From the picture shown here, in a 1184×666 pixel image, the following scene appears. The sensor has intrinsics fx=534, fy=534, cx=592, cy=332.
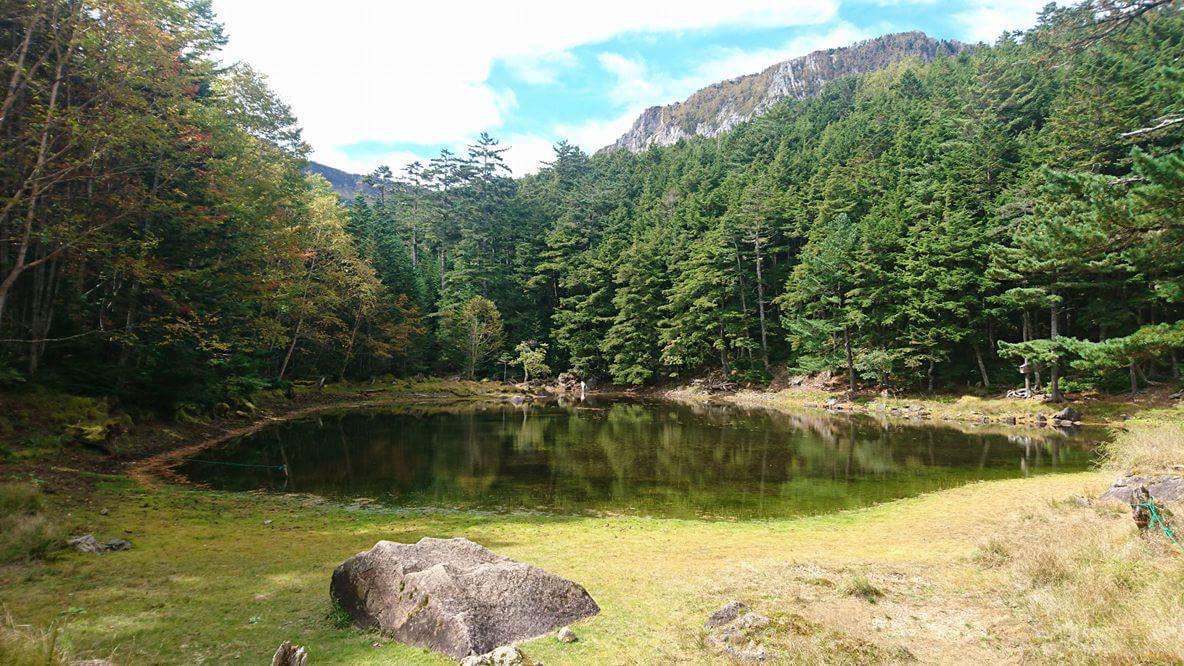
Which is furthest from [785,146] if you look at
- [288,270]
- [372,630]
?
[372,630]

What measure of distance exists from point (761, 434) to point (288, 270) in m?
28.4

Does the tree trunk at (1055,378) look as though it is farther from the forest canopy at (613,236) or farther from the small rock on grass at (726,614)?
the small rock on grass at (726,614)

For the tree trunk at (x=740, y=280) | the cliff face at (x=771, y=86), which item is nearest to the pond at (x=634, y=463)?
the tree trunk at (x=740, y=280)

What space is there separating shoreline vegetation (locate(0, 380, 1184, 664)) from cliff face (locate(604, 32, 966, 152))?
128m

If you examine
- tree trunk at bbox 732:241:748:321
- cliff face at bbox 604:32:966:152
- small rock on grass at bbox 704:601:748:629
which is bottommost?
small rock on grass at bbox 704:601:748:629

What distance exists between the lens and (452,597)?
17.9 feet

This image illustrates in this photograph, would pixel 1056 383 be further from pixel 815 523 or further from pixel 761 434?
pixel 815 523

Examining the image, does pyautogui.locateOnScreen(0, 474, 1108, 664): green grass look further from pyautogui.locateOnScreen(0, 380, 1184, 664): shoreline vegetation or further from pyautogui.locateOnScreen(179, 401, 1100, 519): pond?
pyautogui.locateOnScreen(179, 401, 1100, 519): pond

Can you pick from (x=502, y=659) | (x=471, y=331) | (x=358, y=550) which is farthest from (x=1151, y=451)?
(x=471, y=331)

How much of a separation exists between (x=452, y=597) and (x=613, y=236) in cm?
5789

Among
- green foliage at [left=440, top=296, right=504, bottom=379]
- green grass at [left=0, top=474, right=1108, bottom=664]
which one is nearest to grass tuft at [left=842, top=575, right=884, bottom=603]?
green grass at [left=0, top=474, right=1108, bottom=664]

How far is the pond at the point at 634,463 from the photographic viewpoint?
14.4 meters

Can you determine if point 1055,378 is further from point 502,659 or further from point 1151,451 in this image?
point 502,659

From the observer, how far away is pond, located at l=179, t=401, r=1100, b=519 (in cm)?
1441
